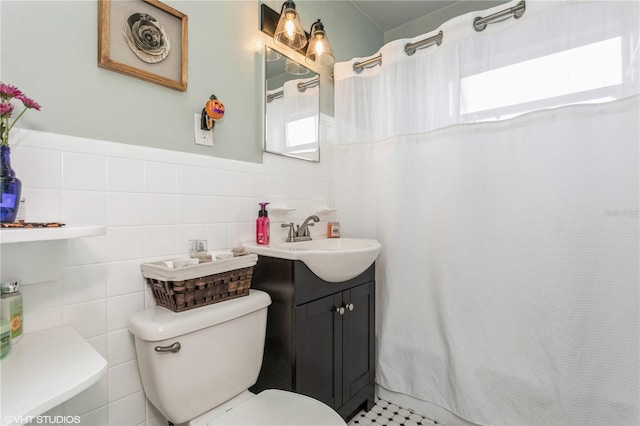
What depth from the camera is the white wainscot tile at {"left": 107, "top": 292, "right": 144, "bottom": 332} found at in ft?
3.38

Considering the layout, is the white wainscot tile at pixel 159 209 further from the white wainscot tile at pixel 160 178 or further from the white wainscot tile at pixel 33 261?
the white wainscot tile at pixel 33 261

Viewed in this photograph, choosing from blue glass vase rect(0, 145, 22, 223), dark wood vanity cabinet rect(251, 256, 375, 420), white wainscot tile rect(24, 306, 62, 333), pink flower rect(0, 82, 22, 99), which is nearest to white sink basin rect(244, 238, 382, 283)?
dark wood vanity cabinet rect(251, 256, 375, 420)

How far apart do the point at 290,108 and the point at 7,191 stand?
127 centimetres

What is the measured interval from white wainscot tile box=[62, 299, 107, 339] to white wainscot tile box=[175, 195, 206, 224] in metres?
→ 0.38

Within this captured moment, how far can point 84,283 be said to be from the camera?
3.20ft

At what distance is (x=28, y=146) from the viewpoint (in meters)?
0.88

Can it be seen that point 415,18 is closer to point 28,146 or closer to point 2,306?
point 28,146

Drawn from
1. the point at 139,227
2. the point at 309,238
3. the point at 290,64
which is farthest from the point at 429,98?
the point at 139,227

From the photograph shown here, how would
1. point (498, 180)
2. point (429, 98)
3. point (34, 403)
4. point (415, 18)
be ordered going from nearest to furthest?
1. point (34, 403)
2. point (498, 180)
3. point (429, 98)
4. point (415, 18)

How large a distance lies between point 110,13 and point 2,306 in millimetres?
934

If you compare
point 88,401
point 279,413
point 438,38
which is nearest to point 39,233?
point 88,401

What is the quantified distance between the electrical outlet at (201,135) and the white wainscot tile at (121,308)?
62 cm

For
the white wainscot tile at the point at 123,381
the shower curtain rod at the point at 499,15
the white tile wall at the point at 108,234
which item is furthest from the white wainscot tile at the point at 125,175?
the shower curtain rod at the point at 499,15

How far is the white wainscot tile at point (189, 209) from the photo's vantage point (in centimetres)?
121
